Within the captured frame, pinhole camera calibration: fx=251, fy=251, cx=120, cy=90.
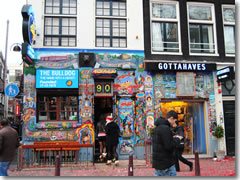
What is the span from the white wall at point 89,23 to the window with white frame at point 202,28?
8.94 ft

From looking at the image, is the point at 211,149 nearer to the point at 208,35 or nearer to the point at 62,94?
the point at 208,35

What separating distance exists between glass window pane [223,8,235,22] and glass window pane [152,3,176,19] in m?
2.75

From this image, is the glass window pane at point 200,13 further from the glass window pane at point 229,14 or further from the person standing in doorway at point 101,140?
the person standing in doorway at point 101,140

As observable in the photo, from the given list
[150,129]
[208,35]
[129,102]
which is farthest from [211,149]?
[208,35]

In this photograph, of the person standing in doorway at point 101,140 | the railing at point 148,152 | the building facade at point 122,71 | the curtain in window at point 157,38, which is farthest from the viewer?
the curtain in window at point 157,38

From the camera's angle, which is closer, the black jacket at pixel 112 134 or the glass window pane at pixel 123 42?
the black jacket at pixel 112 134

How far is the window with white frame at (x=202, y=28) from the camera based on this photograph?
1266 cm

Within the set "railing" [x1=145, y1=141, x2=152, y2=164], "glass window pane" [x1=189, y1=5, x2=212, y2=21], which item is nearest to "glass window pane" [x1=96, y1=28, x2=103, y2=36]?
"glass window pane" [x1=189, y1=5, x2=212, y2=21]

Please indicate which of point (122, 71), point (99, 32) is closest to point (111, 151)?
point (122, 71)

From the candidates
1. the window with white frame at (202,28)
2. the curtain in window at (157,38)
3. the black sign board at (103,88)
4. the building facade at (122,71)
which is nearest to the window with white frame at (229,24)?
the building facade at (122,71)

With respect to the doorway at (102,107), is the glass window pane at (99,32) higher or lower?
higher

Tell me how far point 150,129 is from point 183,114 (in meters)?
2.31

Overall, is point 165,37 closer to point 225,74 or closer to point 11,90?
point 225,74

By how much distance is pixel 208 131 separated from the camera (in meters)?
11.9
